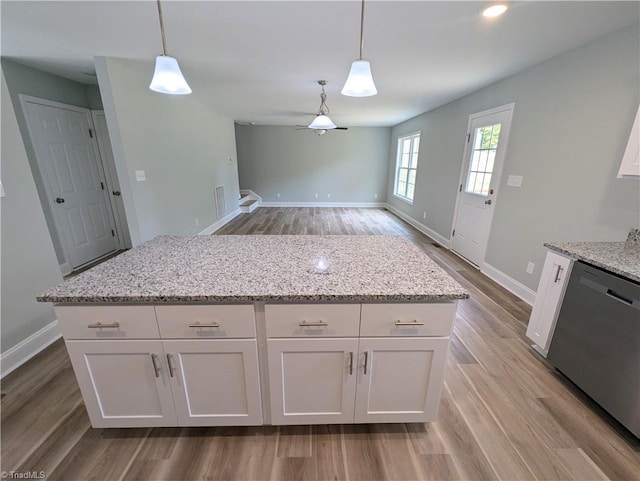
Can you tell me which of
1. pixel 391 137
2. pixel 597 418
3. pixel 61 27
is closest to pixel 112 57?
pixel 61 27

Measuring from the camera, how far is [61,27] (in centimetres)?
201

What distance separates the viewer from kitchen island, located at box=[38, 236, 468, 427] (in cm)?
113

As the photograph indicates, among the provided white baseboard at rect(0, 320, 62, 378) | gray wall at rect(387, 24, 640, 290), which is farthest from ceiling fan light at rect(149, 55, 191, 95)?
gray wall at rect(387, 24, 640, 290)

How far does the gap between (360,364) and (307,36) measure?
2.49m

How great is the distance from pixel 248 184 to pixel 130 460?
25.0 ft

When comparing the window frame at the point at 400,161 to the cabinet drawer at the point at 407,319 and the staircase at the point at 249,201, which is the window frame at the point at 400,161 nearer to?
the staircase at the point at 249,201

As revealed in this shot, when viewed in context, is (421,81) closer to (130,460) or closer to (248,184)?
(130,460)

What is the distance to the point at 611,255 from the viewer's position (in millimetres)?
1604

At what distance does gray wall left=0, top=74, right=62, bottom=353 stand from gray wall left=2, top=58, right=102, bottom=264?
1.38 m

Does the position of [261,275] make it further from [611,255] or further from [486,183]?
[486,183]

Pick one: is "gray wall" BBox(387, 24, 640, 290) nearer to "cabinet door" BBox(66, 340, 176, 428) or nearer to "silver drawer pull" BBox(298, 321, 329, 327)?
"silver drawer pull" BBox(298, 321, 329, 327)

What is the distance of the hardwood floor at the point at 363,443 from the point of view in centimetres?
127

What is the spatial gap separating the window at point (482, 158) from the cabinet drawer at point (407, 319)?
2955 mm

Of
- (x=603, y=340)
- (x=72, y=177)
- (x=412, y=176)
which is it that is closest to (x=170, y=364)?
(x=603, y=340)
